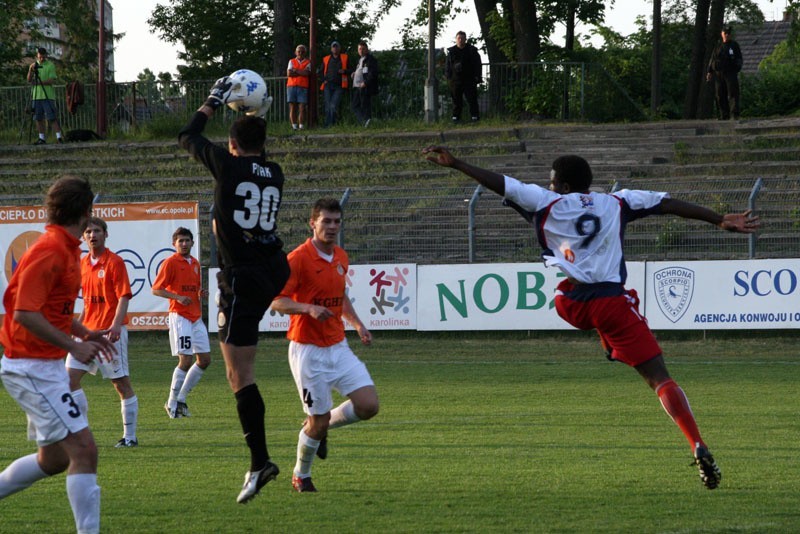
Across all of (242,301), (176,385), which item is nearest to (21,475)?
(242,301)

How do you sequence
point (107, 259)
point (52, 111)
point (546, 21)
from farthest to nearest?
point (546, 21)
point (52, 111)
point (107, 259)

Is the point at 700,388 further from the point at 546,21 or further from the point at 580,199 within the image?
the point at 546,21

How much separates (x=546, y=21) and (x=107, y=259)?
1300 inches

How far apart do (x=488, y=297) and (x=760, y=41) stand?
60519 millimetres

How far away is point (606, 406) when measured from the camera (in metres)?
12.7

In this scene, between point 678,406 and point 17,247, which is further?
point 17,247

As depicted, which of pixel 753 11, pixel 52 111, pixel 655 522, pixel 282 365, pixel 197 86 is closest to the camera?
pixel 655 522

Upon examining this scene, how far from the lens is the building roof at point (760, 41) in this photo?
7238cm

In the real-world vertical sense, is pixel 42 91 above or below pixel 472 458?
above

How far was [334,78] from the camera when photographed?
98.1 ft

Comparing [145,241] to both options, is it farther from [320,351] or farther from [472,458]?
[320,351]

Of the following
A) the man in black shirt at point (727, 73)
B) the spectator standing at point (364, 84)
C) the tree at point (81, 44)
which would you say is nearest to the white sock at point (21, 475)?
the spectator standing at point (364, 84)

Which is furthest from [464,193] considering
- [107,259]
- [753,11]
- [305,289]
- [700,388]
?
[753,11]

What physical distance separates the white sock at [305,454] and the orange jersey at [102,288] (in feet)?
10.6
